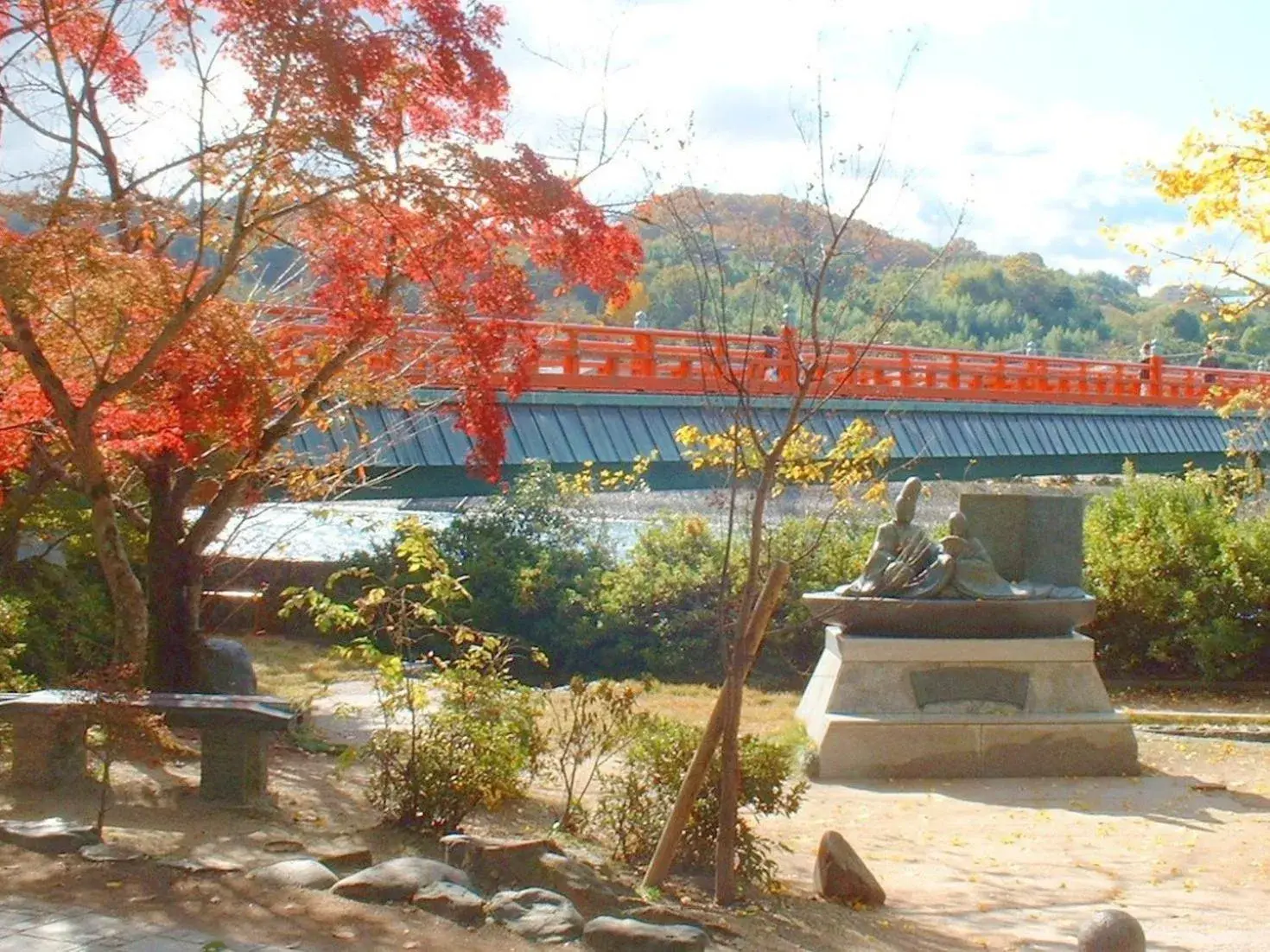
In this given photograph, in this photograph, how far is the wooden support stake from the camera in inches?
281

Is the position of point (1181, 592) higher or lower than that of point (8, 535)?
lower

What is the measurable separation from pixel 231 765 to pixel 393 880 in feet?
7.24

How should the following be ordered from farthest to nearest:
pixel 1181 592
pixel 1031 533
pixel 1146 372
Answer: pixel 1146 372, pixel 1181 592, pixel 1031 533

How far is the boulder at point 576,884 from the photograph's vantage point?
6.57 metres

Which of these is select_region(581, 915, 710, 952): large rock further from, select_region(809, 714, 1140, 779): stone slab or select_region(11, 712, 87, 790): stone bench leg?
select_region(809, 714, 1140, 779): stone slab

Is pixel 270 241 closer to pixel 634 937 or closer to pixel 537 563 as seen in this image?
pixel 634 937

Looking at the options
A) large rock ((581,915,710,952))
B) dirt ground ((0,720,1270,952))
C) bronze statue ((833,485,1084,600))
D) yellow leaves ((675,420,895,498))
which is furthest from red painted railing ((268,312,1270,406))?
large rock ((581,915,710,952))

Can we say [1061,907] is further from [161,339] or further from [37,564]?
[37,564]

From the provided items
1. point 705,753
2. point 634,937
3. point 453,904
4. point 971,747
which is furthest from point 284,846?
point 971,747

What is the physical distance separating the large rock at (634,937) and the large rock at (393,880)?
753 millimetres

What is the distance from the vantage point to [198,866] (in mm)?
6430

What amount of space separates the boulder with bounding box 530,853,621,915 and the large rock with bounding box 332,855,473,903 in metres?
0.38

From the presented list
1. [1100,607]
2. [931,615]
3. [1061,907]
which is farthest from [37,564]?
[1100,607]

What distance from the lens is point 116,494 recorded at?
11062 mm
